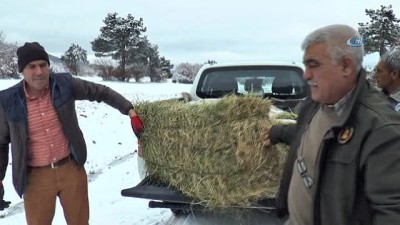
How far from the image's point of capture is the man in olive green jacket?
1.57 m

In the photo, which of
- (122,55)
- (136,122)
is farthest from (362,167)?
(122,55)

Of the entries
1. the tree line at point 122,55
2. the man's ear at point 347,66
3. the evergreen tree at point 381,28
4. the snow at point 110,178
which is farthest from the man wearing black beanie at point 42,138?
the tree line at point 122,55

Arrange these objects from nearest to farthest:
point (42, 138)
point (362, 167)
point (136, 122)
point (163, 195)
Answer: point (362, 167) < point (42, 138) < point (163, 195) < point (136, 122)

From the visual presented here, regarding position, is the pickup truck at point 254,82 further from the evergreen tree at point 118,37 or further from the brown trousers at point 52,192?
the evergreen tree at point 118,37

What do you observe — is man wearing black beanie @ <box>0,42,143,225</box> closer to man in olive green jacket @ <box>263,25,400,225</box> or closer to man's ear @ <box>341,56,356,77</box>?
man in olive green jacket @ <box>263,25,400,225</box>

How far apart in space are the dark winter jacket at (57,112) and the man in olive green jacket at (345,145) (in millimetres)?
2255

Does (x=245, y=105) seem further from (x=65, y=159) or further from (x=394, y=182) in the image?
(x=394, y=182)

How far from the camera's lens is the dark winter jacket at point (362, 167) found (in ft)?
5.12

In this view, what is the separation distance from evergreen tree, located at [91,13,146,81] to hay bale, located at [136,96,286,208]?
1988 inches

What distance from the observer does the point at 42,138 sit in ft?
12.0

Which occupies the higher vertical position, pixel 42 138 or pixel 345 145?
pixel 345 145

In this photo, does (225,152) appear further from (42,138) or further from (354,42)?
(354,42)

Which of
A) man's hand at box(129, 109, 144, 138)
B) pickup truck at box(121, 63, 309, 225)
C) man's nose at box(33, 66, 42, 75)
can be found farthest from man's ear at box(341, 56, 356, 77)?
pickup truck at box(121, 63, 309, 225)

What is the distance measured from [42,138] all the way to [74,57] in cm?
5835
